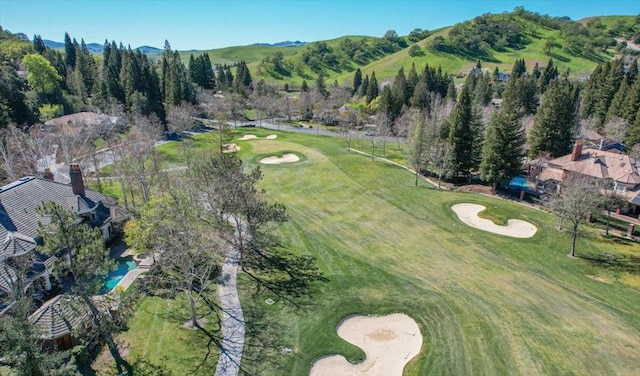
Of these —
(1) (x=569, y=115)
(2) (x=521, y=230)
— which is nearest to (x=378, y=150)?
(1) (x=569, y=115)

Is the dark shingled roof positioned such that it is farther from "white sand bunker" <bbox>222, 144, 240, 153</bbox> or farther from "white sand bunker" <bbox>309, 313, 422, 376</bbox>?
"white sand bunker" <bbox>222, 144, 240, 153</bbox>

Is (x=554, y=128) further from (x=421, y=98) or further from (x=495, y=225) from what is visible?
(x=421, y=98)

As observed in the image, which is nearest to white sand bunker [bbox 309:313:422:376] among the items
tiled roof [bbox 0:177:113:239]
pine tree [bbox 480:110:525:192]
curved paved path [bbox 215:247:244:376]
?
curved paved path [bbox 215:247:244:376]

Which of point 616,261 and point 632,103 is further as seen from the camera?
point 632,103

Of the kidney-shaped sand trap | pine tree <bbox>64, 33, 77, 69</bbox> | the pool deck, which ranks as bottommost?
the pool deck

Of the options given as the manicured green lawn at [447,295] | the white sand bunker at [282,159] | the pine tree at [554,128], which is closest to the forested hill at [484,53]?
the pine tree at [554,128]

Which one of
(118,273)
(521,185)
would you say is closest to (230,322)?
(118,273)
